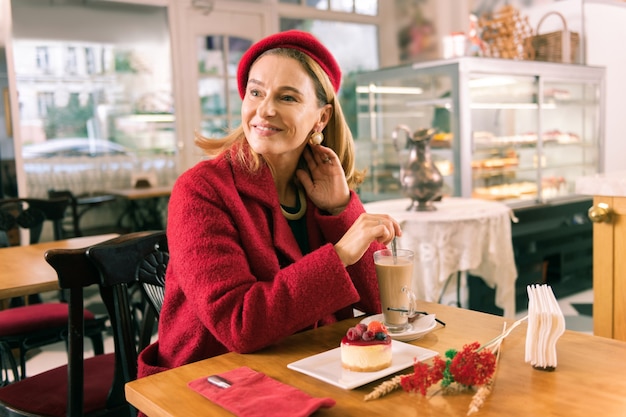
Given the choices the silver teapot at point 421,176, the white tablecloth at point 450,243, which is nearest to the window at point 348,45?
the silver teapot at point 421,176

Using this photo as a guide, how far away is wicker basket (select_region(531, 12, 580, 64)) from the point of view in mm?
5629

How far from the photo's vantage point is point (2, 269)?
254 cm

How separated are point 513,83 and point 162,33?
11.4ft

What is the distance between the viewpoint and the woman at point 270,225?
131cm

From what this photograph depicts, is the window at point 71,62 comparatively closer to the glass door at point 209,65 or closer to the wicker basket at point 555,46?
the glass door at point 209,65

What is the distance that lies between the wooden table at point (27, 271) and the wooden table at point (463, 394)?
123 centimetres

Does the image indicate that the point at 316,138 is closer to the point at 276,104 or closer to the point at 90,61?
the point at 276,104

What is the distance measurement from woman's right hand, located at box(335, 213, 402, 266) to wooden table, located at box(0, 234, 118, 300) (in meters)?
1.33

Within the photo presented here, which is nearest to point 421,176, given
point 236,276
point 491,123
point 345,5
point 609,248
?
point 609,248

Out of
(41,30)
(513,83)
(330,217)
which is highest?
(41,30)

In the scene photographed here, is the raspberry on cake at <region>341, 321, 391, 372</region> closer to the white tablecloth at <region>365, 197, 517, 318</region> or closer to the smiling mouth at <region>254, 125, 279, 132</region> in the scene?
the smiling mouth at <region>254, 125, 279, 132</region>

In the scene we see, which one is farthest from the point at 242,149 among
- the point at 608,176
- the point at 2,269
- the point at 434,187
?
the point at 434,187

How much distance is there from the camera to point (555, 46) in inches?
223

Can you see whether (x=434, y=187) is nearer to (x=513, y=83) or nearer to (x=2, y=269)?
(x=513, y=83)
